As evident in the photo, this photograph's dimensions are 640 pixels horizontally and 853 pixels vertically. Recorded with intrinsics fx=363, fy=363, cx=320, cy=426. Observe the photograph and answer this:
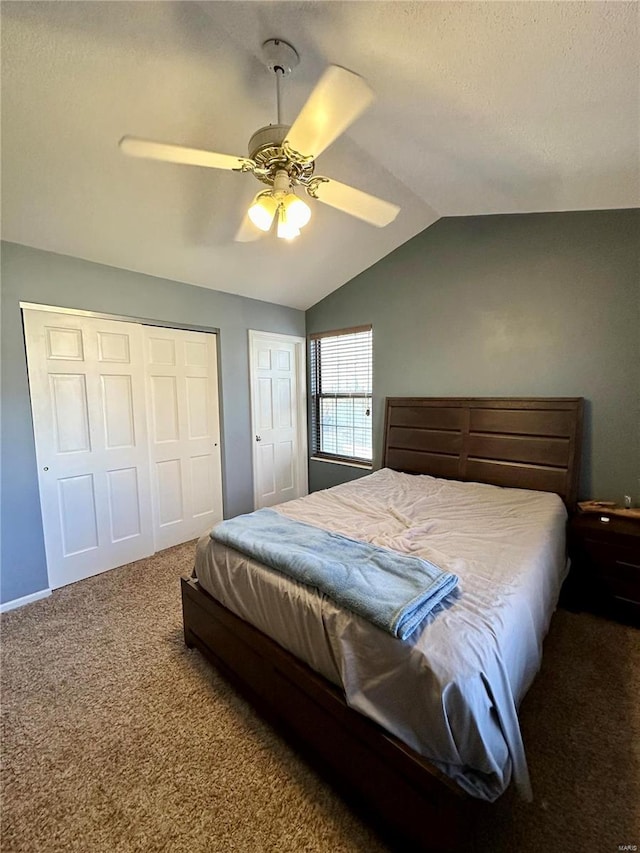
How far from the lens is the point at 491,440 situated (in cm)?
298

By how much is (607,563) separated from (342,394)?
276cm

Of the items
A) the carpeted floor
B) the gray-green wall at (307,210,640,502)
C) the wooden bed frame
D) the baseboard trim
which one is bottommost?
the carpeted floor

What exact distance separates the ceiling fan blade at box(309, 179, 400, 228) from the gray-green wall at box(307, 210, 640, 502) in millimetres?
1547

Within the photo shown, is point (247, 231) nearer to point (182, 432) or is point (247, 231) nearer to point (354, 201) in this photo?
point (354, 201)

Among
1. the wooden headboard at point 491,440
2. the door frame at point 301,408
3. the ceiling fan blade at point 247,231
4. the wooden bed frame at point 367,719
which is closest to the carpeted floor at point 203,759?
the wooden bed frame at point 367,719

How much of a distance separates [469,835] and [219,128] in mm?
2995

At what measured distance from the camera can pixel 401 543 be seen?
5.94 ft

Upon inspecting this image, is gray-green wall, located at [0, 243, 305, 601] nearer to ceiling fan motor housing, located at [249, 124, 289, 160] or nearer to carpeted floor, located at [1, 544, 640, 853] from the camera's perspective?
carpeted floor, located at [1, 544, 640, 853]

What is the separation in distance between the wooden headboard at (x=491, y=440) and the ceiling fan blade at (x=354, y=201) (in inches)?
70.9

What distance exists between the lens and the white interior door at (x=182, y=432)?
3234mm

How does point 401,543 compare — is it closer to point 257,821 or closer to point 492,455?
point 257,821

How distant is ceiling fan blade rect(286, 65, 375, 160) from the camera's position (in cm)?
114

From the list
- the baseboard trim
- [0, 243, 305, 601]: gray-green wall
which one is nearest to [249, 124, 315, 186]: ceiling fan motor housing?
[0, 243, 305, 601]: gray-green wall

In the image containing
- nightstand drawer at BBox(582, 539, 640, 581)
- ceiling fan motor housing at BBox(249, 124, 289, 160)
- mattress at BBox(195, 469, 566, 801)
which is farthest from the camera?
nightstand drawer at BBox(582, 539, 640, 581)
